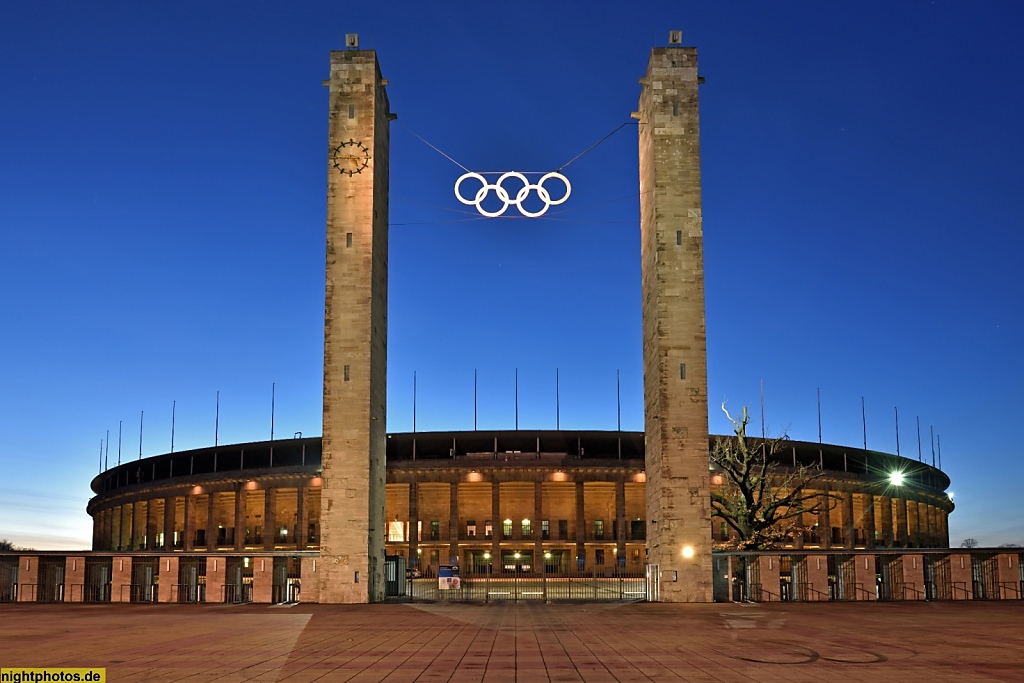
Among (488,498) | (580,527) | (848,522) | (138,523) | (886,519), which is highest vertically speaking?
(488,498)

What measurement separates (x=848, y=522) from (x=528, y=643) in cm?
7822

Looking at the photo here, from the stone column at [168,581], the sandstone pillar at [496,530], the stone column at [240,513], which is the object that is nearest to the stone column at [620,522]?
the sandstone pillar at [496,530]

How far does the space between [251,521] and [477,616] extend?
7069 cm

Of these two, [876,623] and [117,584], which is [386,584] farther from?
[876,623]

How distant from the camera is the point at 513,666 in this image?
19953 millimetres

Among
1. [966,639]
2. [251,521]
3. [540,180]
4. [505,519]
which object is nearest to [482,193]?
[540,180]

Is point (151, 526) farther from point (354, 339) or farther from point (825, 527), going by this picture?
point (354, 339)

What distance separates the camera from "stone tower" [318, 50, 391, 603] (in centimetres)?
4381

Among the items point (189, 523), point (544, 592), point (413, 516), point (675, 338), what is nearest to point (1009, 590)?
point (675, 338)

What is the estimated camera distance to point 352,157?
46375mm

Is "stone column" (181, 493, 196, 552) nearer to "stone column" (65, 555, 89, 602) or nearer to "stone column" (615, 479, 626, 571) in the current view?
"stone column" (615, 479, 626, 571)

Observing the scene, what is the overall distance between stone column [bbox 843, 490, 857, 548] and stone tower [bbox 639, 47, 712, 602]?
55.8m

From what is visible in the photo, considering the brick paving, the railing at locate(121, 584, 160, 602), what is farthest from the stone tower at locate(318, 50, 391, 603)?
the railing at locate(121, 584, 160, 602)

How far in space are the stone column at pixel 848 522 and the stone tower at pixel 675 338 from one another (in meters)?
55.8
